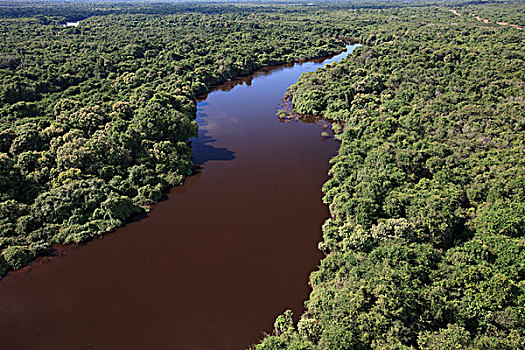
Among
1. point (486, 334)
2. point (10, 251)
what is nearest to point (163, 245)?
point (10, 251)

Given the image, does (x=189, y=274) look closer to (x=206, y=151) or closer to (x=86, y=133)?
(x=206, y=151)


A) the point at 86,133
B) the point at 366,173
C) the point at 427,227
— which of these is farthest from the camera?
the point at 86,133

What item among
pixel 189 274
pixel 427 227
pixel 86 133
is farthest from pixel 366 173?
pixel 86 133

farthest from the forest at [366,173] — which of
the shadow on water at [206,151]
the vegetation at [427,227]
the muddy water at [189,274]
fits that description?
the shadow on water at [206,151]

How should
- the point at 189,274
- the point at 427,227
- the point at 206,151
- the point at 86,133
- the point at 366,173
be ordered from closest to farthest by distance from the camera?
the point at 427,227
the point at 189,274
the point at 366,173
the point at 86,133
the point at 206,151

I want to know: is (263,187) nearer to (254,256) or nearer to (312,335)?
(254,256)

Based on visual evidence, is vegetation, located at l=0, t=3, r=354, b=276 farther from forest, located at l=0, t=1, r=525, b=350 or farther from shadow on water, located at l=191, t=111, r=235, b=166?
shadow on water, located at l=191, t=111, r=235, b=166
